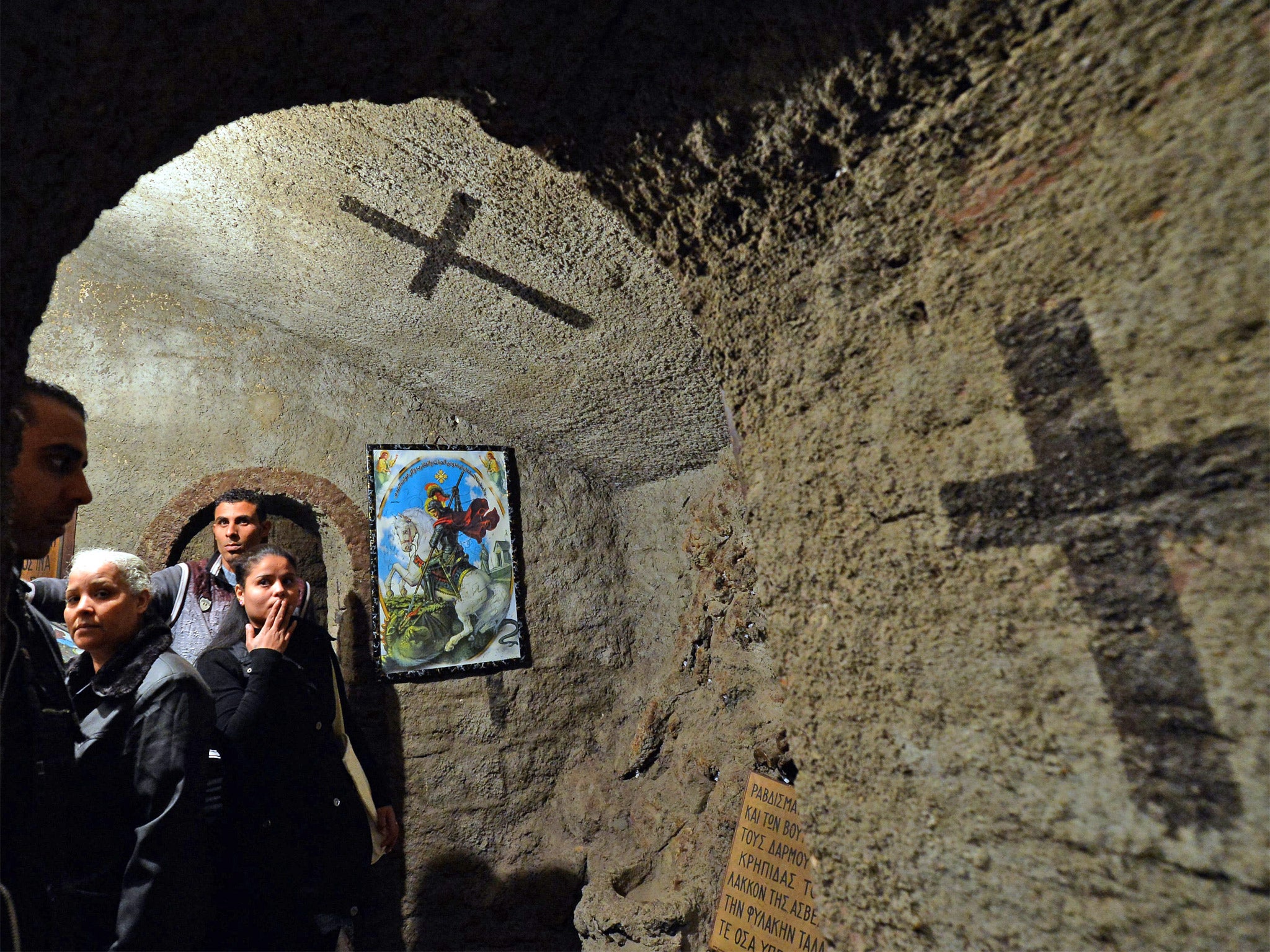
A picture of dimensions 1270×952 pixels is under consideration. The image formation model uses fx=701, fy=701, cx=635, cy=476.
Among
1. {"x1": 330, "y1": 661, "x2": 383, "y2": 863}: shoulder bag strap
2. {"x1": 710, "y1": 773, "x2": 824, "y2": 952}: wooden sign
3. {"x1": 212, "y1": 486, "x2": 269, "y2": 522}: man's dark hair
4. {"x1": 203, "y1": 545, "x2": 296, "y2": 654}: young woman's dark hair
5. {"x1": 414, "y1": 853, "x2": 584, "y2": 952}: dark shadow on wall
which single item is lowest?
{"x1": 414, "y1": 853, "x2": 584, "y2": 952}: dark shadow on wall

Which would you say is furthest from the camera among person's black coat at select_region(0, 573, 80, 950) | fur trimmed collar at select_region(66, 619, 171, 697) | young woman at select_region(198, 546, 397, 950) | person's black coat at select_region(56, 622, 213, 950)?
young woman at select_region(198, 546, 397, 950)

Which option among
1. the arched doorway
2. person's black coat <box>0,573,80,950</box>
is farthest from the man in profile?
the arched doorway

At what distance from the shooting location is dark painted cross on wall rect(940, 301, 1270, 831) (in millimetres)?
700

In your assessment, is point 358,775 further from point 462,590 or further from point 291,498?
point 291,498

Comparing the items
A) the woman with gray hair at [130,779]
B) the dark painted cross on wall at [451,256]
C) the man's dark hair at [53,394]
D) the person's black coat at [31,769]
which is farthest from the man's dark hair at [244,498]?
the person's black coat at [31,769]

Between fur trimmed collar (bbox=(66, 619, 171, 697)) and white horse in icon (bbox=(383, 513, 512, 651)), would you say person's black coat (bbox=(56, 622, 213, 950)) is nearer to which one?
fur trimmed collar (bbox=(66, 619, 171, 697))

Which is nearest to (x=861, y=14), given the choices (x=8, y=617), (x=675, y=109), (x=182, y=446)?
(x=675, y=109)

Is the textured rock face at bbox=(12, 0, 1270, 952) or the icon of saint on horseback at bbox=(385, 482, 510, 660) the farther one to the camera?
the icon of saint on horseback at bbox=(385, 482, 510, 660)

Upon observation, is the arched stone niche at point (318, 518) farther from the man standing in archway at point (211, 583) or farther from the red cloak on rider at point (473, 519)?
the red cloak on rider at point (473, 519)

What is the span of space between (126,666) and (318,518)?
198 centimetres

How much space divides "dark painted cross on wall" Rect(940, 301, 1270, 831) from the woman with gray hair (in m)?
1.65

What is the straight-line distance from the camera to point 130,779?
4.84 feet

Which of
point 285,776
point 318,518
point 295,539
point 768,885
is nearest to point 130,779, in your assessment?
point 285,776

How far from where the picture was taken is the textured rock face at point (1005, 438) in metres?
0.70
